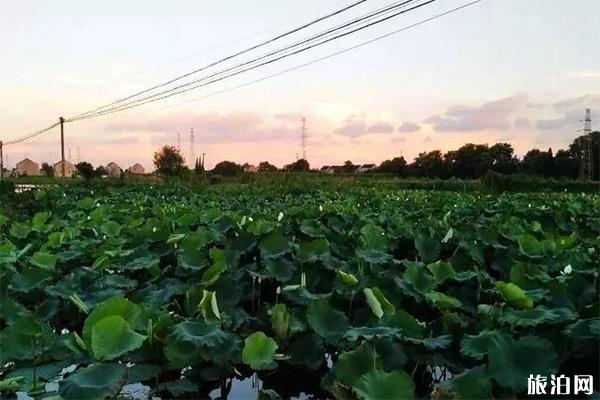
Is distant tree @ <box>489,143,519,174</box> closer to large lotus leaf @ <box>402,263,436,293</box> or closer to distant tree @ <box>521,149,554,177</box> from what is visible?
distant tree @ <box>521,149,554,177</box>

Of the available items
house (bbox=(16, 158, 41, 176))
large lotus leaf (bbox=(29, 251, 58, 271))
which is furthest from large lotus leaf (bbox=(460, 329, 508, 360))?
house (bbox=(16, 158, 41, 176))

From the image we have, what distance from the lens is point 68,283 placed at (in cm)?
223

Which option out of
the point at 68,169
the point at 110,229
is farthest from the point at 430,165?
the point at 110,229

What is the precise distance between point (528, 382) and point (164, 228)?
2143mm

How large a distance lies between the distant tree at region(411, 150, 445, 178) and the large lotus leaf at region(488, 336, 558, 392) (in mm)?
56411

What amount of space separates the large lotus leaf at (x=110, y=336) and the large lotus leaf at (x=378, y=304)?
62 cm

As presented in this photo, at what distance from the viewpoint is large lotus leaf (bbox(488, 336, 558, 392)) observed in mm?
1282

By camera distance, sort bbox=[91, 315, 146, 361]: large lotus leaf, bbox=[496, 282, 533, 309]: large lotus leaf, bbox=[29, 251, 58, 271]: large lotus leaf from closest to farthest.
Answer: bbox=[91, 315, 146, 361]: large lotus leaf
bbox=[496, 282, 533, 309]: large lotus leaf
bbox=[29, 251, 58, 271]: large lotus leaf

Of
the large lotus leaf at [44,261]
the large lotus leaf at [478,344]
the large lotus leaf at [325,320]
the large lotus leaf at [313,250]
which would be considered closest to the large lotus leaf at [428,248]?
the large lotus leaf at [313,250]

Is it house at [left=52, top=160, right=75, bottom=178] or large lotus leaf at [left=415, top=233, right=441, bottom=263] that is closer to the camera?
large lotus leaf at [left=415, top=233, right=441, bottom=263]

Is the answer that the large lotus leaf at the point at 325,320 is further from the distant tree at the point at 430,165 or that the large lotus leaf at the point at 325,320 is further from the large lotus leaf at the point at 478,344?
the distant tree at the point at 430,165

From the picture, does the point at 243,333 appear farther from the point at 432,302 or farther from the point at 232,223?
the point at 232,223

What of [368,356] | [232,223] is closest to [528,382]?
[368,356]

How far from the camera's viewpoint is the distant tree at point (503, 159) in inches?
2256
